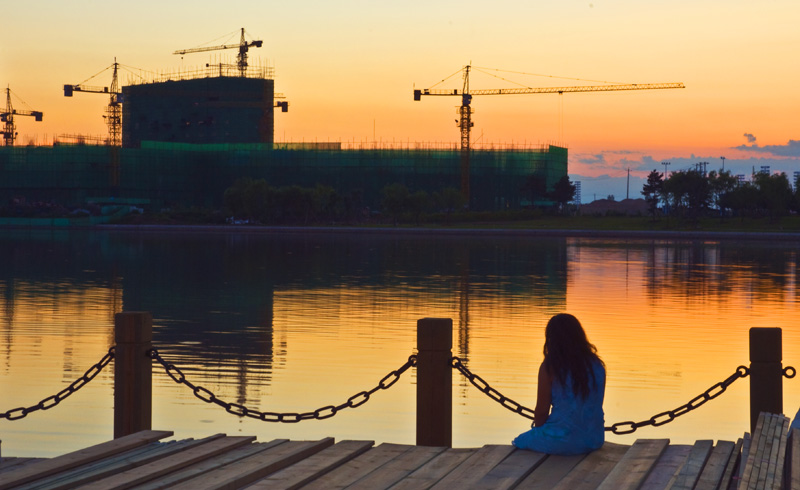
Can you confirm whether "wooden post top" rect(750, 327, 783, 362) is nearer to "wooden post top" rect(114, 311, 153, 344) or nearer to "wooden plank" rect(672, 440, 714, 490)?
"wooden plank" rect(672, 440, 714, 490)

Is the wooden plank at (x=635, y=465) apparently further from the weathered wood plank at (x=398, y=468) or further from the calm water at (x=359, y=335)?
the calm water at (x=359, y=335)

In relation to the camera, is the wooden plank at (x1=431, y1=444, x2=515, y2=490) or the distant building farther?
the distant building

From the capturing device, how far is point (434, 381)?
348 inches

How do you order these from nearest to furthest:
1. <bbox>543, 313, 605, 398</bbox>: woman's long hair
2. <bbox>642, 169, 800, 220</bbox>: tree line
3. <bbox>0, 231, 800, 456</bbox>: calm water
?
<bbox>543, 313, 605, 398</bbox>: woman's long hair
<bbox>0, 231, 800, 456</bbox>: calm water
<bbox>642, 169, 800, 220</bbox>: tree line

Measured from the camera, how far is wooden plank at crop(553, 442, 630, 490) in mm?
7027

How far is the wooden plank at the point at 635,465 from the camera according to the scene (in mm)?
6945

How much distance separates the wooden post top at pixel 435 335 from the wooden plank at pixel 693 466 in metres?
2.07

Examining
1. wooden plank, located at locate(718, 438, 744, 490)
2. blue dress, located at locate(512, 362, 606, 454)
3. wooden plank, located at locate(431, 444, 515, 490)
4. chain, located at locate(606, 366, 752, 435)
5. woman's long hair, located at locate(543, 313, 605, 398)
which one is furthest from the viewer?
chain, located at locate(606, 366, 752, 435)

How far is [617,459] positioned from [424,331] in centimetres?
190

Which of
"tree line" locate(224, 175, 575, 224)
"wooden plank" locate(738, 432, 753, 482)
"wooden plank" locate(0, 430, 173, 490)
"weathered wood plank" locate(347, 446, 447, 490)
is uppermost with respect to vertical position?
"tree line" locate(224, 175, 575, 224)

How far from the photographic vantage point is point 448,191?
5359 inches

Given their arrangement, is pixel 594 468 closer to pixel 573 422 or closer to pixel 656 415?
pixel 573 422

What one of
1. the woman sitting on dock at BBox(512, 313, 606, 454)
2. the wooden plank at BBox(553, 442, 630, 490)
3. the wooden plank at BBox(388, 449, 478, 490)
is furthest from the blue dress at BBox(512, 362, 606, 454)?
the wooden plank at BBox(388, 449, 478, 490)

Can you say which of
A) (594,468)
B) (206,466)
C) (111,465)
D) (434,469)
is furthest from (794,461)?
(111,465)
